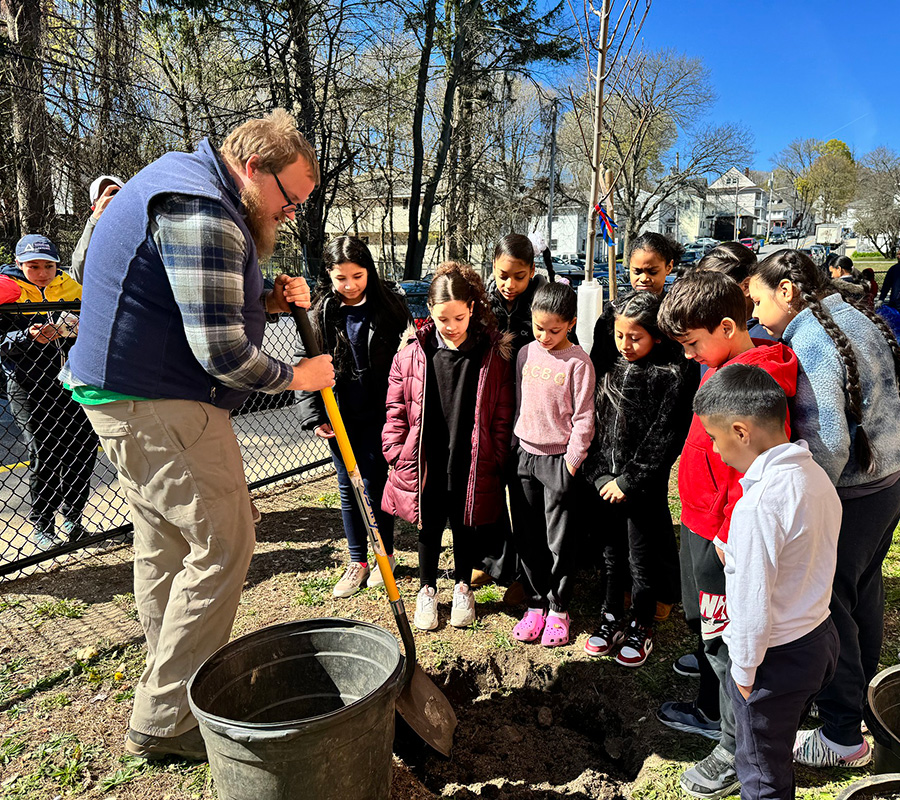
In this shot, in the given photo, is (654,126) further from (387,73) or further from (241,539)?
(241,539)

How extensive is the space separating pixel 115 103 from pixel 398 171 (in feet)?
48.7

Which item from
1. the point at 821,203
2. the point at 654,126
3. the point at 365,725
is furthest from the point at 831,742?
the point at 821,203

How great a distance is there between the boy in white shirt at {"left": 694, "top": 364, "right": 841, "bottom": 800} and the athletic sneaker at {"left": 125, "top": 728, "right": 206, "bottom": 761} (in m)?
1.83

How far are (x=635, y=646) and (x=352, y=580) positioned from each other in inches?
61.2

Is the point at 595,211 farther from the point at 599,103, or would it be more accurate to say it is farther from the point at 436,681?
the point at 436,681

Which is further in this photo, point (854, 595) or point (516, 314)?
point (516, 314)

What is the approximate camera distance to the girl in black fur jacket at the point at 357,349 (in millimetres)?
3402

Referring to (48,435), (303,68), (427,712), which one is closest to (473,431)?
(427,712)

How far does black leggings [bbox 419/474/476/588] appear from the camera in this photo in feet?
10.4

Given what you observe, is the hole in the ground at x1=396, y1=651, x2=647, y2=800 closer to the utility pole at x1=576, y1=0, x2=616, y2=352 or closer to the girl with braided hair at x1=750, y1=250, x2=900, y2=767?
the girl with braided hair at x1=750, y1=250, x2=900, y2=767

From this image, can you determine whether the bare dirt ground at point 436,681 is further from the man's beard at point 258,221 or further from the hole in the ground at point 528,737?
the man's beard at point 258,221

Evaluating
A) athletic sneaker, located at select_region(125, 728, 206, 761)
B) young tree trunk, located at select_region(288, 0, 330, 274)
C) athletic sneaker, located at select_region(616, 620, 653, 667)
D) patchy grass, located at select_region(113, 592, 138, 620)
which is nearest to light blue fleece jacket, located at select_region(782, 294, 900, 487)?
athletic sneaker, located at select_region(616, 620, 653, 667)

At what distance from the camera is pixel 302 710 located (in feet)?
7.26

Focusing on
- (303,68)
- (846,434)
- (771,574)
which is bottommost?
(771,574)
